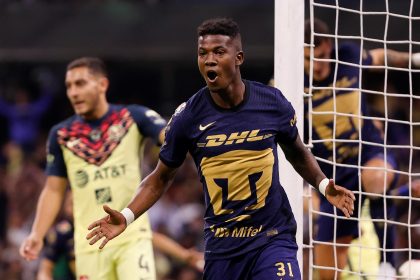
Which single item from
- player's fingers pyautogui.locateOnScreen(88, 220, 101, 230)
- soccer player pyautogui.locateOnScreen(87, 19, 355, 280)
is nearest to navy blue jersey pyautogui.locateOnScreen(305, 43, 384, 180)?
soccer player pyautogui.locateOnScreen(87, 19, 355, 280)

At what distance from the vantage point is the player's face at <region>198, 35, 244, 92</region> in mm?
7016

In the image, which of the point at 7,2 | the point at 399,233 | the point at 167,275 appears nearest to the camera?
the point at 399,233

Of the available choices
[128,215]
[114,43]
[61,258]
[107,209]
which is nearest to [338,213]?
[61,258]

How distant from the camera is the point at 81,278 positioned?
9.36 meters

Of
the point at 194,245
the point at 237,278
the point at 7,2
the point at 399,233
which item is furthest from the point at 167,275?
→ the point at 237,278

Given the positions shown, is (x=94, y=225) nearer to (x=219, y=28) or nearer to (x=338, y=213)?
(x=219, y=28)

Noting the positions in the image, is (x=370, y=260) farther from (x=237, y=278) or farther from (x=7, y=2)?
(x=7, y=2)

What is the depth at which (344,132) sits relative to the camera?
965cm

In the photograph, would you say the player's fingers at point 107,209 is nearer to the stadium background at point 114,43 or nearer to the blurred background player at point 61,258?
the blurred background player at point 61,258

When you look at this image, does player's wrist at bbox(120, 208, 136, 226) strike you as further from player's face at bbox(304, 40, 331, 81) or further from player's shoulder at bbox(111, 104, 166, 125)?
player's face at bbox(304, 40, 331, 81)

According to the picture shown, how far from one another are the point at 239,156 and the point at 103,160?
8.06 ft

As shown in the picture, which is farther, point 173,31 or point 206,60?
point 173,31

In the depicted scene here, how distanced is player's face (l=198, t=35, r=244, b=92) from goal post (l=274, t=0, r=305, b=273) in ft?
3.42

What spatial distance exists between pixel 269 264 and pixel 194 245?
26.1 ft
